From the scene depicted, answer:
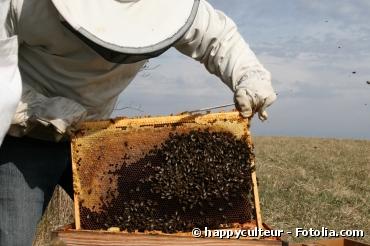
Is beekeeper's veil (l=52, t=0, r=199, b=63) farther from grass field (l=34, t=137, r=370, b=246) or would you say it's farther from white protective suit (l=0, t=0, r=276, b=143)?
grass field (l=34, t=137, r=370, b=246)

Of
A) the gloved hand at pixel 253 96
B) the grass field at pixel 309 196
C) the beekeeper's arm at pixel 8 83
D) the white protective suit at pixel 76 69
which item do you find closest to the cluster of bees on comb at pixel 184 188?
the gloved hand at pixel 253 96

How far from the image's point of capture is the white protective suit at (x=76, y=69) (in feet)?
8.51

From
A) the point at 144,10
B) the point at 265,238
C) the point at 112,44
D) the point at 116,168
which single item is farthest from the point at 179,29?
the point at 265,238

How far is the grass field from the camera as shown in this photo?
5.46m

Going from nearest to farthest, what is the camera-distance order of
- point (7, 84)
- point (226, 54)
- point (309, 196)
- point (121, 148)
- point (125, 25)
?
1. point (7, 84)
2. point (125, 25)
3. point (121, 148)
4. point (226, 54)
5. point (309, 196)

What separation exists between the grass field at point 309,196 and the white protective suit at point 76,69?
255cm

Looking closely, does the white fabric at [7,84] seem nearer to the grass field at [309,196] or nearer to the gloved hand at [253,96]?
the gloved hand at [253,96]

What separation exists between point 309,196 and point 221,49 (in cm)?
523

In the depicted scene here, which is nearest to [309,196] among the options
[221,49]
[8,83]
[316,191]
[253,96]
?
[316,191]

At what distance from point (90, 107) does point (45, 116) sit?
38 centimetres

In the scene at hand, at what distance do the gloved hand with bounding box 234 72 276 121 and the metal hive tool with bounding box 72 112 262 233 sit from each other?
67mm

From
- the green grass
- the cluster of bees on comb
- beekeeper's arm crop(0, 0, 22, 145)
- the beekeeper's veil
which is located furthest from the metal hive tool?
the green grass

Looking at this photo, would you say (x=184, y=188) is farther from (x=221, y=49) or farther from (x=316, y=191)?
(x=316, y=191)

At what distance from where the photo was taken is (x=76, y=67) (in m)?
2.77
